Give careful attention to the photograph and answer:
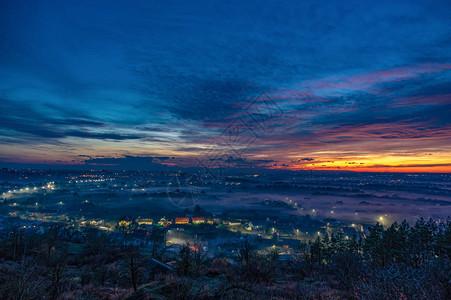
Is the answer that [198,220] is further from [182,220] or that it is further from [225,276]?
[225,276]

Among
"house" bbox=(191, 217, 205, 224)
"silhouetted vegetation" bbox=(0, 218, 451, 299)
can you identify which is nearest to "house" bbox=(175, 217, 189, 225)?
"house" bbox=(191, 217, 205, 224)

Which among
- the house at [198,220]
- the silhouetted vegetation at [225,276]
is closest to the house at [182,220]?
the house at [198,220]

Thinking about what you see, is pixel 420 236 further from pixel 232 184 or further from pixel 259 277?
pixel 232 184

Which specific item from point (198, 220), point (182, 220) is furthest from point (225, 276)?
point (182, 220)

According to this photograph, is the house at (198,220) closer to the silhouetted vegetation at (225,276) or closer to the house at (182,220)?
the house at (182,220)

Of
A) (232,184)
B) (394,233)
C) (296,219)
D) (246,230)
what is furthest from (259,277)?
(232,184)

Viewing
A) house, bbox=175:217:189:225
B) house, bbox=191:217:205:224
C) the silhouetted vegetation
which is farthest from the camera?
house, bbox=175:217:189:225

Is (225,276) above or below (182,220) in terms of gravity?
above

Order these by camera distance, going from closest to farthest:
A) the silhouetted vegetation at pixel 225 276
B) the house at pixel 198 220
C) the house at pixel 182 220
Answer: the silhouetted vegetation at pixel 225 276, the house at pixel 198 220, the house at pixel 182 220

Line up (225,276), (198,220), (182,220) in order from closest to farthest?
(225,276)
(198,220)
(182,220)

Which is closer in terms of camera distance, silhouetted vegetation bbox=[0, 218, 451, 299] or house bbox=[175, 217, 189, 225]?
silhouetted vegetation bbox=[0, 218, 451, 299]

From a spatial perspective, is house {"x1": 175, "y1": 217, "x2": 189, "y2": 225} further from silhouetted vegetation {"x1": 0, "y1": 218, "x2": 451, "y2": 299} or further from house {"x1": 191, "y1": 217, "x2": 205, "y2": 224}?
silhouetted vegetation {"x1": 0, "y1": 218, "x2": 451, "y2": 299}

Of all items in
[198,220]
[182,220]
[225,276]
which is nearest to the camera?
[225,276]
